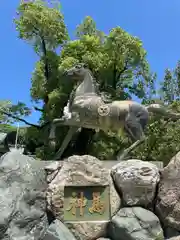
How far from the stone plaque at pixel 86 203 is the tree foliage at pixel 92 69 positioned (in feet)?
28.8

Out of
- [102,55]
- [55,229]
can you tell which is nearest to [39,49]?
[102,55]

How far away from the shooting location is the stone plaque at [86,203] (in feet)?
15.0

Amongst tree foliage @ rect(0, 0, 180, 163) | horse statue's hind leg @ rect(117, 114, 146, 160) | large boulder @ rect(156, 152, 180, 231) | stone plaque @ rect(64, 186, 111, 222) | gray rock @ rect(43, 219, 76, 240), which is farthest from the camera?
tree foliage @ rect(0, 0, 180, 163)

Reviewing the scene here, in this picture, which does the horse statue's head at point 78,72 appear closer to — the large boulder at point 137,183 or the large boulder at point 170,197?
the large boulder at point 137,183

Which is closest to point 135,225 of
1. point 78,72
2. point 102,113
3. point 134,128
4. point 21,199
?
point 21,199

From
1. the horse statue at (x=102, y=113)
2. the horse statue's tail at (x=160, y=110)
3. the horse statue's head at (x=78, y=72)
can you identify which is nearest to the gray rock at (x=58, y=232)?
the horse statue at (x=102, y=113)

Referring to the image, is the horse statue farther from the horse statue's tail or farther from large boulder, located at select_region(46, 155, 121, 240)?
large boulder, located at select_region(46, 155, 121, 240)

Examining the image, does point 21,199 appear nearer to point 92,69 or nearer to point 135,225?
point 135,225

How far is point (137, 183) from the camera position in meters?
4.54

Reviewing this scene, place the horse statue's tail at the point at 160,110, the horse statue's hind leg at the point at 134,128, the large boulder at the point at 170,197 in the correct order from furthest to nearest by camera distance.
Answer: the horse statue's tail at the point at 160,110 < the horse statue's hind leg at the point at 134,128 < the large boulder at the point at 170,197

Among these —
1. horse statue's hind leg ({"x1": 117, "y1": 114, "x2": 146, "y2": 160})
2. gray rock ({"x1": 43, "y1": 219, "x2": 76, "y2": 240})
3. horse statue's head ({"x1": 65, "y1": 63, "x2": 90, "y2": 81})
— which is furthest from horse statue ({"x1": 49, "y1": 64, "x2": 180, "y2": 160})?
gray rock ({"x1": 43, "y1": 219, "x2": 76, "y2": 240})

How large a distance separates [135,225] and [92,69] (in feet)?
36.3

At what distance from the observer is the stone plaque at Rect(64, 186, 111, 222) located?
4559 mm

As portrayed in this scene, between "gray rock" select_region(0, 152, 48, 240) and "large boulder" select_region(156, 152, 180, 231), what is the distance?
1.61 meters
